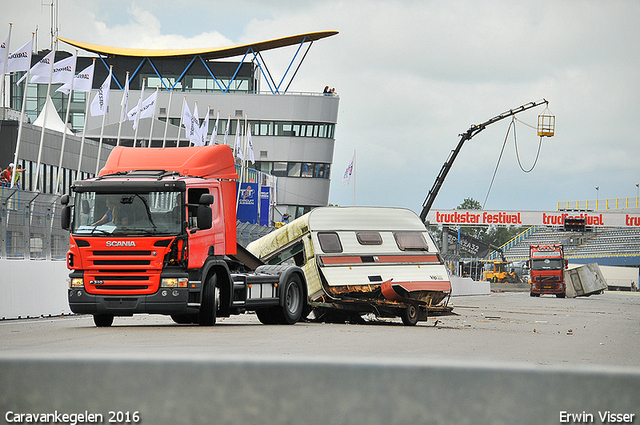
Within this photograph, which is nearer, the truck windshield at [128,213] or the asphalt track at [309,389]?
the asphalt track at [309,389]

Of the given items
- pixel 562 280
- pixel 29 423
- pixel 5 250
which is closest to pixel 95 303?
pixel 5 250

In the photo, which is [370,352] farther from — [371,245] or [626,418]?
[371,245]

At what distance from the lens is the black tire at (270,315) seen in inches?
625

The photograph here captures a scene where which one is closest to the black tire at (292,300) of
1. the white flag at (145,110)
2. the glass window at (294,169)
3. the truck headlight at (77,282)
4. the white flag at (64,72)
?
the truck headlight at (77,282)

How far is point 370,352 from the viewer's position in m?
9.67

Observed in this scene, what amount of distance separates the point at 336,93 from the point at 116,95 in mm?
22151

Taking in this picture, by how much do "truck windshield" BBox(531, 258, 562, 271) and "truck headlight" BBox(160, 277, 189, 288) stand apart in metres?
50.6

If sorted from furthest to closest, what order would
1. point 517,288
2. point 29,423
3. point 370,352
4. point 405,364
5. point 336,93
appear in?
point 336,93
point 517,288
point 370,352
point 29,423
point 405,364

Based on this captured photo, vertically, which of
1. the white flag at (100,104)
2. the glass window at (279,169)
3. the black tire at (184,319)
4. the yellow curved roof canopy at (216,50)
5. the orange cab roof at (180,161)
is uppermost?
the yellow curved roof canopy at (216,50)

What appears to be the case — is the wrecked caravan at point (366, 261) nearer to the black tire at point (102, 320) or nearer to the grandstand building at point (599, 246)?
the black tire at point (102, 320)

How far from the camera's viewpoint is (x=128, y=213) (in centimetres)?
1314

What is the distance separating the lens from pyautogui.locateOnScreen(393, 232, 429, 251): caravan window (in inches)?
690

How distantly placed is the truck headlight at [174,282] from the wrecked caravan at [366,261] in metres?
4.37

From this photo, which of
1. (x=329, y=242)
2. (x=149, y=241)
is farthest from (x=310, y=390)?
(x=329, y=242)
